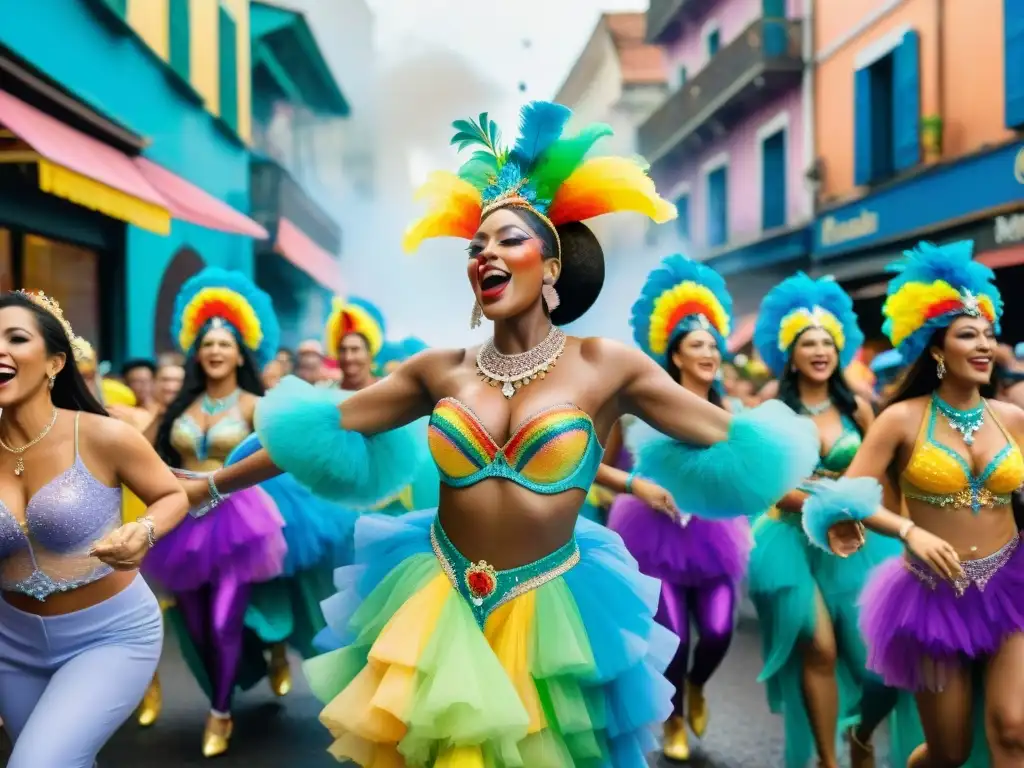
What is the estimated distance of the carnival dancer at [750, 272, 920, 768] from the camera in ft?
16.5

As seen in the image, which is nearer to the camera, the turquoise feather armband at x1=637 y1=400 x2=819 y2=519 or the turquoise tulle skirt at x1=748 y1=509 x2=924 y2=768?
the turquoise feather armband at x1=637 y1=400 x2=819 y2=519

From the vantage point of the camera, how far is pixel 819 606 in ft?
16.9

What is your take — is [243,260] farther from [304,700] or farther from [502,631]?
[502,631]

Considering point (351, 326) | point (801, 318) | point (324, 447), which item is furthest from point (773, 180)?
point (324, 447)

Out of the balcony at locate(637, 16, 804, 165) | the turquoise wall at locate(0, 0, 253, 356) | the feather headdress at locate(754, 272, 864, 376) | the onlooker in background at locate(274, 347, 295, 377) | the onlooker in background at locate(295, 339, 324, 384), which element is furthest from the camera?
the balcony at locate(637, 16, 804, 165)

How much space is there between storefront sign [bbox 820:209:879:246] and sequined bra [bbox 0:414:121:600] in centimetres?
1491

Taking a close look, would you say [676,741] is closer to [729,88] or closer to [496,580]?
[496,580]

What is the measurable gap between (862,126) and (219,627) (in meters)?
14.2

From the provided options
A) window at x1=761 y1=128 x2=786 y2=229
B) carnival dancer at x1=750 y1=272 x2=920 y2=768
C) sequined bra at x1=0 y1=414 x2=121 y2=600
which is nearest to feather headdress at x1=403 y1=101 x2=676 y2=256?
sequined bra at x1=0 y1=414 x2=121 y2=600

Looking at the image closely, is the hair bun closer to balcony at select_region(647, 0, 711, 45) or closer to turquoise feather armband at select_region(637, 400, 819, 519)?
turquoise feather armband at select_region(637, 400, 819, 519)

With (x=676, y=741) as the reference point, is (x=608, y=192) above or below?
above

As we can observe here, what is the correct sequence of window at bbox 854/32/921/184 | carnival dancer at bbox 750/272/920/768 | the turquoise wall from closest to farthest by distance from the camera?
carnival dancer at bbox 750/272/920/768
the turquoise wall
window at bbox 854/32/921/184

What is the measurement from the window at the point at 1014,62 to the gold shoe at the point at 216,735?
35.2 ft

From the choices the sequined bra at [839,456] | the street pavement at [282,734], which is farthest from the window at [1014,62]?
the sequined bra at [839,456]
